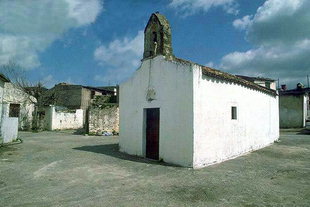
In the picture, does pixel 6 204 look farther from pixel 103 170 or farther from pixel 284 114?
pixel 284 114

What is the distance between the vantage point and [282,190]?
250 inches

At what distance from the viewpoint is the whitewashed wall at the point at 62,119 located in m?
29.3

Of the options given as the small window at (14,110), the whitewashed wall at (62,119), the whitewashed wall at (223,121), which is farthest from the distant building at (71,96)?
the whitewashed wall at (223,121)

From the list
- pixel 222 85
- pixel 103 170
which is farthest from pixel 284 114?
pixel 103 170

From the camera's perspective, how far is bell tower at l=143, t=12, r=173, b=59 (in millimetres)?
11578

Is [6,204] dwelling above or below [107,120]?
below

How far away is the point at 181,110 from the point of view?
948cm

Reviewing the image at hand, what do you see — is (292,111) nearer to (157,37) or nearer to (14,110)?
(157,37)

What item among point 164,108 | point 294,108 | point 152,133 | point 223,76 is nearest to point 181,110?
point 164,108

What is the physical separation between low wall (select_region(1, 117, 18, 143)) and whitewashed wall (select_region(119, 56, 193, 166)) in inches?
293

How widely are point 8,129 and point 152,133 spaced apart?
10.1m

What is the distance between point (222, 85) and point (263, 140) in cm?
620

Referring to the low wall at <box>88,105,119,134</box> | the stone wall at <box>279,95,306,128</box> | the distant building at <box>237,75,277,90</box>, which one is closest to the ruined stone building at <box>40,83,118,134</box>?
the low wall at <box>88,105,119,134</box>

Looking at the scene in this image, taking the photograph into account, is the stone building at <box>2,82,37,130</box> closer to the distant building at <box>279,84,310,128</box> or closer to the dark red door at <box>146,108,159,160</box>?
the dark red door at <box>146,108,159,160</box>
